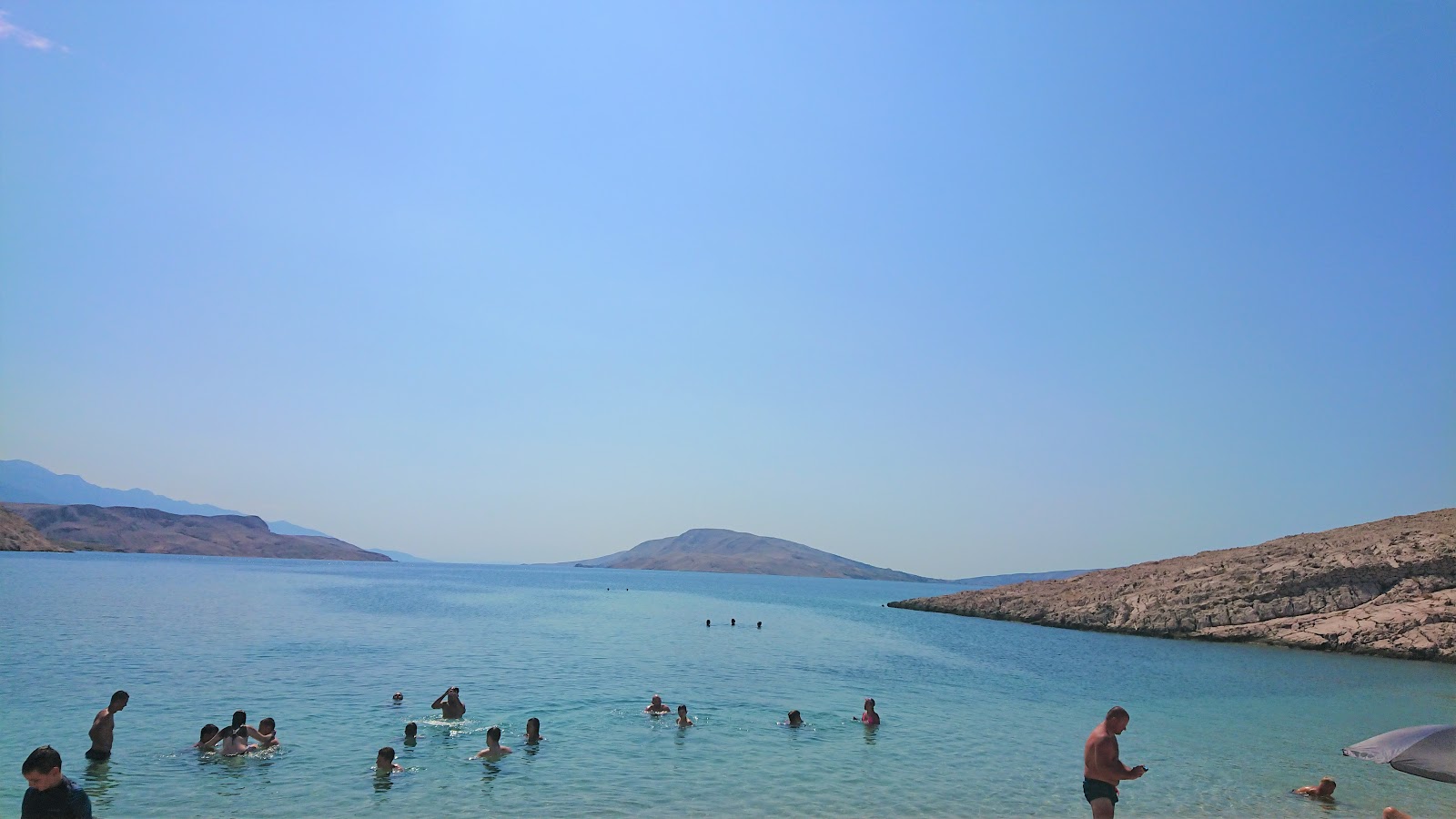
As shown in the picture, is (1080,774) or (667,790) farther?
(1080,774)

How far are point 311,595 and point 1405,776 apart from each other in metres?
88.6

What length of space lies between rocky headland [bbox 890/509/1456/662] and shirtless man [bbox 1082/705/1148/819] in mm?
52393

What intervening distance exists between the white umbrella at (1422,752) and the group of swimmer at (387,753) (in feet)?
3.83

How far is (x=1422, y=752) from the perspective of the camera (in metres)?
15.6

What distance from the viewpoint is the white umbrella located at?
50.1 feet

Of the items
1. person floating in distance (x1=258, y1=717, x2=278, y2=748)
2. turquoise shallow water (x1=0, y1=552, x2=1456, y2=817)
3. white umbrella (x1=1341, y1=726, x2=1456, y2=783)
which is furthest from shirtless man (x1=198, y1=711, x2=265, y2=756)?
white umbrella (x1=1341, y1=726, x2=1456, y2=783)

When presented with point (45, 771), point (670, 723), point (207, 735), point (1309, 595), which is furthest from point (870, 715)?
point (1309, 595)

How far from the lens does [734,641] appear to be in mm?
52094

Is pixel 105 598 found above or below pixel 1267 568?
below

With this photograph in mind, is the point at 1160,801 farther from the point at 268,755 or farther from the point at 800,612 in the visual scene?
the point at 800,612

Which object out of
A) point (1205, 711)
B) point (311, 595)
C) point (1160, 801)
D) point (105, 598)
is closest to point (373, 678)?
point (1160, 801)

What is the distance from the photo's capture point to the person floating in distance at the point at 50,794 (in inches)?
292

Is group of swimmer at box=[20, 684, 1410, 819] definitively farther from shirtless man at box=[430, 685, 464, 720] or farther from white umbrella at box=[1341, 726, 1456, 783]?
white umbrella at box=[1341, 726, 1456, 783]

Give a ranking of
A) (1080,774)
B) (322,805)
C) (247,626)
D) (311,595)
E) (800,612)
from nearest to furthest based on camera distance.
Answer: (322,805) → (1080,774) → (247,626) → (311,595) → (800,612)
